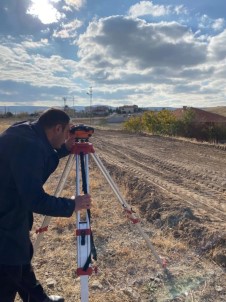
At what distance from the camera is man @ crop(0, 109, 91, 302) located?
7.95ft

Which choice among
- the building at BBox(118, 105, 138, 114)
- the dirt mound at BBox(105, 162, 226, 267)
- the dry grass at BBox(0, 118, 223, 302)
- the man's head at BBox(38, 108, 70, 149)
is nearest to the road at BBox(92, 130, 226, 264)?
the dirt mound at BBox(105, 162, 226, 267)

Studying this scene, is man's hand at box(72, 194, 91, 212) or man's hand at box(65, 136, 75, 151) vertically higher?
man's hand at box(65, 136, 75, 151)

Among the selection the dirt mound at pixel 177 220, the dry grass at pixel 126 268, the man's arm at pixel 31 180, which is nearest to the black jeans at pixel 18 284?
the man's arm at pixel 31 180

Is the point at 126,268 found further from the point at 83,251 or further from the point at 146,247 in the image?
the point at 83,251

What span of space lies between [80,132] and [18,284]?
145 centimetres

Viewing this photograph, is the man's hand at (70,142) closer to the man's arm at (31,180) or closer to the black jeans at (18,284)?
the man's arm at (31,180)

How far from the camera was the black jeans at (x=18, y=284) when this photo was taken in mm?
2676

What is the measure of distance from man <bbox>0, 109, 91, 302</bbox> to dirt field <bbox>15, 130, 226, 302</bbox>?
55.0 inches

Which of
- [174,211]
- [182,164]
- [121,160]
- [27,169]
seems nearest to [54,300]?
[27,169]

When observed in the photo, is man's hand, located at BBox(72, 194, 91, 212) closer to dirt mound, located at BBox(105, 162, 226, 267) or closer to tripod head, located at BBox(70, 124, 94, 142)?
tripod head, located at BBox(70, 124, 94, 142)

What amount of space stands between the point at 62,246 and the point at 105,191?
306 centimetres

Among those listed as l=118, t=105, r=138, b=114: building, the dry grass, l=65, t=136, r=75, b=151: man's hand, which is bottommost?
the dry grass

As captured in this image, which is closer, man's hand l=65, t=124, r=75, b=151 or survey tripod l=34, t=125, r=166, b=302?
survey tripod l=34, t=125, r=166, b=302

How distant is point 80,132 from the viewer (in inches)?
124
